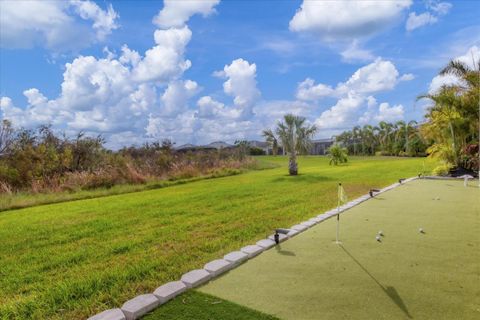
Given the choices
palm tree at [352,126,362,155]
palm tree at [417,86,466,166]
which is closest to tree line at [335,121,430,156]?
palm tree at [352,126,362,155]

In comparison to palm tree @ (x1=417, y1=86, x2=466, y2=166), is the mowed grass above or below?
below

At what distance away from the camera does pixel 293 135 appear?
1841cm

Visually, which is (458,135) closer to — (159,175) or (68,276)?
(159,175)

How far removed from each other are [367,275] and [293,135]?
1550 cm

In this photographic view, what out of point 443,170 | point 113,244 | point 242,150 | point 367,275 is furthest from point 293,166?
point 242,150

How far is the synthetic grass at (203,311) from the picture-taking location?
2520 millimetres

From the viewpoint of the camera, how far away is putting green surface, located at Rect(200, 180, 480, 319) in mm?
2596

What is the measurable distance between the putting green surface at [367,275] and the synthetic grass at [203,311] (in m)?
0.10

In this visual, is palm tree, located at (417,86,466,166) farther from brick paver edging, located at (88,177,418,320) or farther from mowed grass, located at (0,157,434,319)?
brick paver edging, located at (88,177,418,320)

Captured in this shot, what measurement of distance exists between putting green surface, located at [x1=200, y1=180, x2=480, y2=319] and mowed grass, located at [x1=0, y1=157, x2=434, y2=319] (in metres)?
0.83

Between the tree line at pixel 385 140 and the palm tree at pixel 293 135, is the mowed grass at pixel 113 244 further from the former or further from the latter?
the tree line at pixel 385 140

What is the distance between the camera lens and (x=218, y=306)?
8.81 ft

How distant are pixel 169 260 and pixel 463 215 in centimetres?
559

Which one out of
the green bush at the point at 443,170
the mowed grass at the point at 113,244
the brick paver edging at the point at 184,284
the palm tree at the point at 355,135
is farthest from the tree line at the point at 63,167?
the palm tree at the point at 355,135
